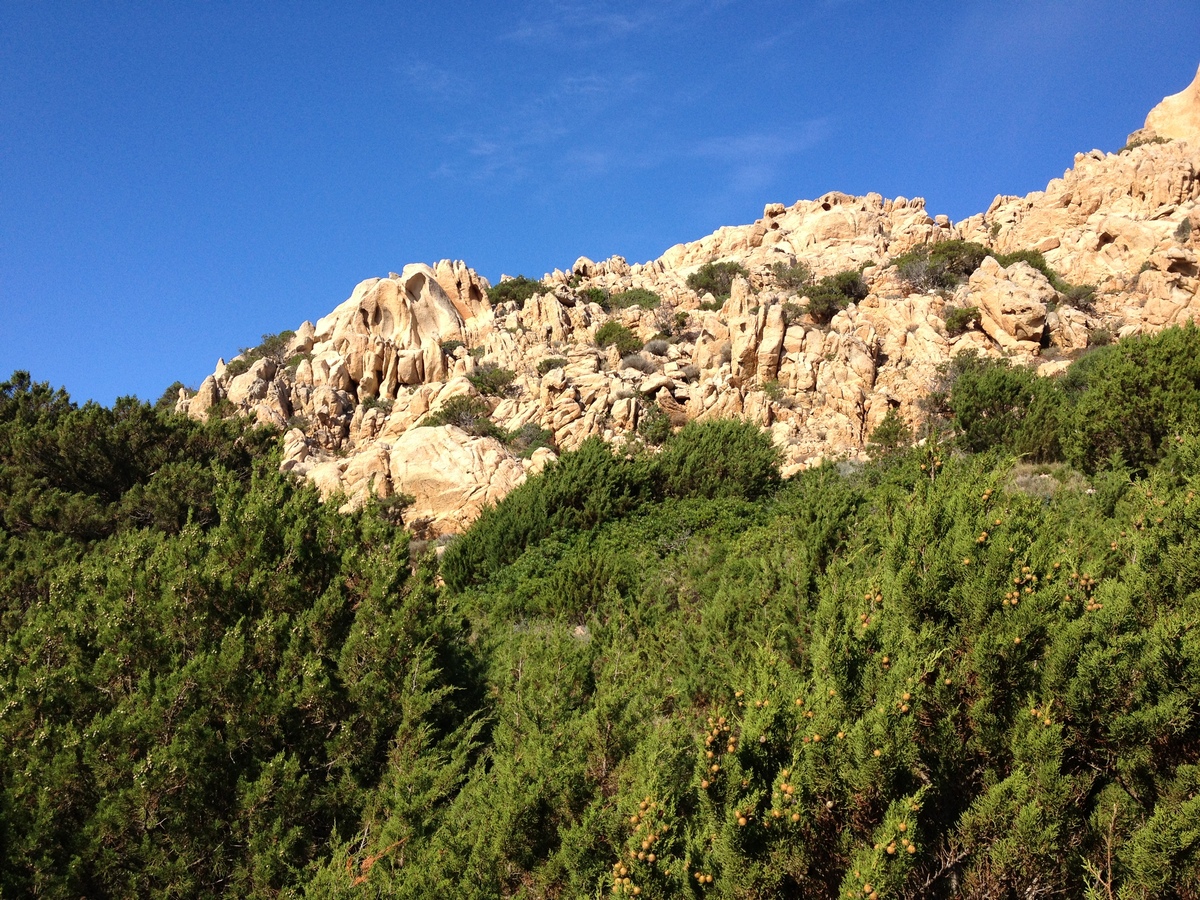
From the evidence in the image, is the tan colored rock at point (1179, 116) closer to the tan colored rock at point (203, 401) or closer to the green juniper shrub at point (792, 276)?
the green juniper shrub at point (792, 276)

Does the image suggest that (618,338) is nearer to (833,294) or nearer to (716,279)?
(833,294)

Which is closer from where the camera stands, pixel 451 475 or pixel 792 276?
pixel 451 475

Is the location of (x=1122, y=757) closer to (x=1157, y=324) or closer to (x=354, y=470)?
(x=354, y=470)

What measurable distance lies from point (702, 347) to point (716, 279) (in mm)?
15129

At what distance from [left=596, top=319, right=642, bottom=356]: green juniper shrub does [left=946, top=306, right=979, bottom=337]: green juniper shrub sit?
12.8 metres

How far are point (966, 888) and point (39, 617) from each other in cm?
837

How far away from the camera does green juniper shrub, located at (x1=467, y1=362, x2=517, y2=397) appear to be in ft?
101

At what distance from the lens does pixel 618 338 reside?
35281 millimetres

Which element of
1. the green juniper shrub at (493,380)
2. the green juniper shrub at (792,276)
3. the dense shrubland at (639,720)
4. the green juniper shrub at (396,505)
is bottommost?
the dense shrubland at (639,720)

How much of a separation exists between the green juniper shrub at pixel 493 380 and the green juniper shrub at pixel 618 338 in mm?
4924

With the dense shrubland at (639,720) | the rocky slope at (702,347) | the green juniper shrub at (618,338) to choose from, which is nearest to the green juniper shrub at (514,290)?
the rocky slope at (702,347)

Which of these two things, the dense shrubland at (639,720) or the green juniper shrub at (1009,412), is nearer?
the dense shrubland at (639,720)

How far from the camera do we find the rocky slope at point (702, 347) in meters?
24.9

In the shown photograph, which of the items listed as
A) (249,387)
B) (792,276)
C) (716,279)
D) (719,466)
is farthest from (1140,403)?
(716,279)
